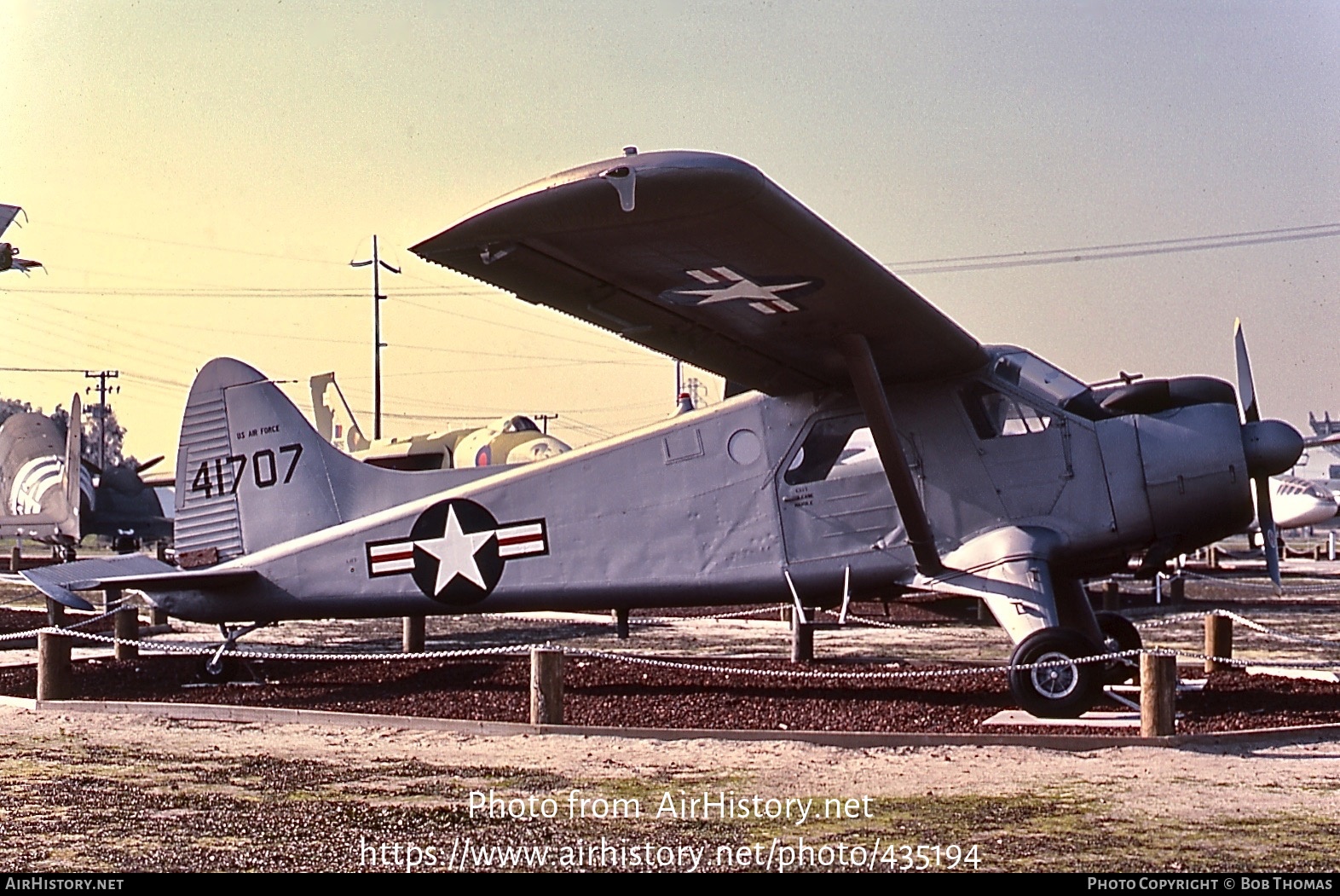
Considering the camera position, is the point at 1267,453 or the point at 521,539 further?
the point at 521,539

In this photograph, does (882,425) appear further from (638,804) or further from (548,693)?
(638,804)

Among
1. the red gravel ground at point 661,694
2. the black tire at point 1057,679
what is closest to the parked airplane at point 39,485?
the red gravel ground at point 661,694

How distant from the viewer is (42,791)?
8406mm

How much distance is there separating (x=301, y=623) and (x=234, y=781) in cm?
1592

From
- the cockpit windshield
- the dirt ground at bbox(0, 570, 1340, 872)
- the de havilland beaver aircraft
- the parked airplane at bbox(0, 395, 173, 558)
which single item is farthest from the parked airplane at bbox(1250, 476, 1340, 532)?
the dirt ground at bbox(0, 570, 1340, 872)

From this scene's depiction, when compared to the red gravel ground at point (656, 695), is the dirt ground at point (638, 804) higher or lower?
lower

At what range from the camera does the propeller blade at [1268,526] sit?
37.6ft

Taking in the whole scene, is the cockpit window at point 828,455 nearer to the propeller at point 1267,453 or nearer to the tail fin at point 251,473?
the propeller at point 1267,453

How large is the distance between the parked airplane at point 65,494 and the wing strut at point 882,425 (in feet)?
97.0

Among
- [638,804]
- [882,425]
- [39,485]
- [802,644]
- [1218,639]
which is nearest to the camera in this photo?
[638,804]

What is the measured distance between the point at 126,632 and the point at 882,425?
32.9 ft

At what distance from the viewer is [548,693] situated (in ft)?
36.1

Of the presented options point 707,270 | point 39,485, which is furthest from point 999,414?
point 39,485

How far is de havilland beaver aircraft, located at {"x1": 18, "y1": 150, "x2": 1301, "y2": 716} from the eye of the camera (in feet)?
33.2
